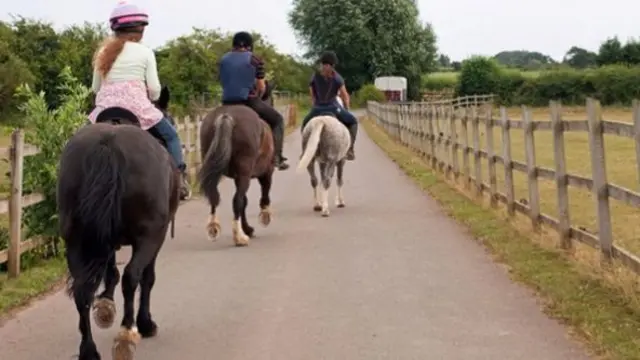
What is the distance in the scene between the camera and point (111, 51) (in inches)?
302

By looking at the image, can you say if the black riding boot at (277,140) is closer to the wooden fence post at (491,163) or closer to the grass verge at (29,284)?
the wooden fence post at (491,163)

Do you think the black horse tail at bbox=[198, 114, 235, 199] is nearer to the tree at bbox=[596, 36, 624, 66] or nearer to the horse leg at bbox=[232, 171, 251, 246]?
the horse leg at bbox=[232, 171, 251, 246]

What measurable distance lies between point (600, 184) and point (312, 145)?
6682 millimetres

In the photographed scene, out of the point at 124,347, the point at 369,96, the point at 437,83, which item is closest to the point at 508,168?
the point at 124,347

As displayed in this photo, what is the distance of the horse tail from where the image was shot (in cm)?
1541

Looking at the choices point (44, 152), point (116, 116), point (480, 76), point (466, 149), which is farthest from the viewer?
point (480, 76)

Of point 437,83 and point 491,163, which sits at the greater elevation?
point 437,83

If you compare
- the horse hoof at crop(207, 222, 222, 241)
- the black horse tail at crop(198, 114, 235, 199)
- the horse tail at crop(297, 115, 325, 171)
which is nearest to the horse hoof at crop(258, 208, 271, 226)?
the horse hoof at crop(207, 222, 222, 241)

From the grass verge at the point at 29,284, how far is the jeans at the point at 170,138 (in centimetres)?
196

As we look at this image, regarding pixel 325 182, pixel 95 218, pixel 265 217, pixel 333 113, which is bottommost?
pixel 265 217

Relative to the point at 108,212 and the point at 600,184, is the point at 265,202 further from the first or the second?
the point at 108,212

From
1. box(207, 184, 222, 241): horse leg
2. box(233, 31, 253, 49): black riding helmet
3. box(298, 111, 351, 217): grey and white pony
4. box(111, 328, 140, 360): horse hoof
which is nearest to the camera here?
box(111, 328, 140, 360): horse hoof

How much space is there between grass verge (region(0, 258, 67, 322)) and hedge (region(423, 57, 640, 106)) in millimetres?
56297

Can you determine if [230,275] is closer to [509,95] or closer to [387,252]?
[387,252]
